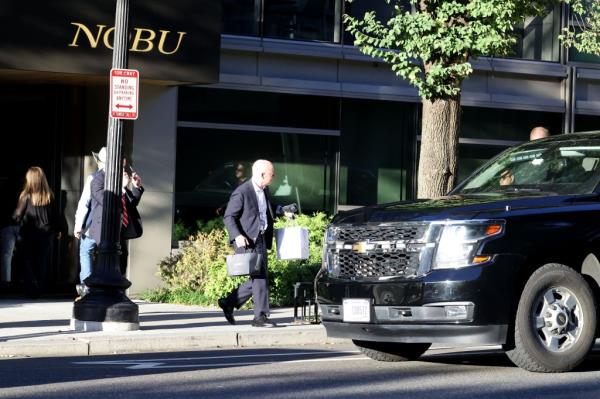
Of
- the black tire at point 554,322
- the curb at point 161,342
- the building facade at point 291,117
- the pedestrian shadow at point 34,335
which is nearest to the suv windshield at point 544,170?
the black tire at point 554,322

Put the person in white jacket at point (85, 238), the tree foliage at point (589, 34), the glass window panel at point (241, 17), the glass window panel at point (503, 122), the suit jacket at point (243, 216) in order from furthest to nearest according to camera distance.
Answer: the glass window panel at point (503, 122) < the glass window panel at point (241, 17) < the tree foliage at point (589, 34) < the person in white jacket at point (85, 238) < the suit jacket at point (243, 216)

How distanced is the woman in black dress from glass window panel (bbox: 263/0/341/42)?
4586 millimetres

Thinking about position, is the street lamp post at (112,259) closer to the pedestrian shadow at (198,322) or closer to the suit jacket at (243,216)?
the pedestrian shadow at (198,322)

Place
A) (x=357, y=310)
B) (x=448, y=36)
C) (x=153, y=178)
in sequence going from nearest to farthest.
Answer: (x=357, y=310), (x=448, y=36), (x=153, y=178)

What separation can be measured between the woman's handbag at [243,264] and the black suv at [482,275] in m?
3.38

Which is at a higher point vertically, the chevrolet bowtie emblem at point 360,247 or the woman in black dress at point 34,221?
the woman in black dress at point 34,221

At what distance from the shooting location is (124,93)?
46.5 feet

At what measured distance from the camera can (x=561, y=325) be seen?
10.4 metres

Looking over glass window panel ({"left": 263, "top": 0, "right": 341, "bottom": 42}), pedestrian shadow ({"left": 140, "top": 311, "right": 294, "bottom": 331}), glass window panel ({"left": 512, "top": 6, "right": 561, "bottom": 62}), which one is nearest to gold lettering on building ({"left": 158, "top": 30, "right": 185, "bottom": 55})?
glass window panel ({"left": 263, "top": 0, "right": 341, "bottom": 42})

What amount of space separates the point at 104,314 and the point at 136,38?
5.37 metres

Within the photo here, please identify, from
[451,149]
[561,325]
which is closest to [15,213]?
[451,149]

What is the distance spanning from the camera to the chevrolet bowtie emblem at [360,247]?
1084cm

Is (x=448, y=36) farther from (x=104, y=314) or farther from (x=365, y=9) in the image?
(x=365, y=9)

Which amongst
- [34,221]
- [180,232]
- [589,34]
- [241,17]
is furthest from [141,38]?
[589,34]
